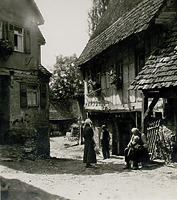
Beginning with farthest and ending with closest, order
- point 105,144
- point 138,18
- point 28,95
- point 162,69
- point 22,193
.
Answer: point 28,95 → point 105,144 → point 138,18 → point 162,69 → point 22,193

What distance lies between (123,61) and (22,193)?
8531mm

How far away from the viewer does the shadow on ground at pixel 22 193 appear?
5934 mm

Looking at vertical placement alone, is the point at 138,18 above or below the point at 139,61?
above

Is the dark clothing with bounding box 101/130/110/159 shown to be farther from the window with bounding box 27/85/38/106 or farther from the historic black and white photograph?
the window with bounding box 27/85/38/106

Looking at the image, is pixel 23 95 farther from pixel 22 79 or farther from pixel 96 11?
pixel 96 11

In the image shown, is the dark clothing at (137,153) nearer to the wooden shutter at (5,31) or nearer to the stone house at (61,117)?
the wooden shutter at (5,31)

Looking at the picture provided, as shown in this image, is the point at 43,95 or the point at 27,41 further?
the point at 43,95

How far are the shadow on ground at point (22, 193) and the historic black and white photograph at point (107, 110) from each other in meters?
0.03

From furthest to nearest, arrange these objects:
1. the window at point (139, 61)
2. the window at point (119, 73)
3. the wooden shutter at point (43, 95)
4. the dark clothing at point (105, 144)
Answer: the wooden shutter at point (43, 95)
the dark clothing at point (105, 144)
the window at point (119, 73)
the window at point (139, 61)

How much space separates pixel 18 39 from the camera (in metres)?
14.9

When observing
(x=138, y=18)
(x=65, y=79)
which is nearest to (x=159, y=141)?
(x=138, y=18)

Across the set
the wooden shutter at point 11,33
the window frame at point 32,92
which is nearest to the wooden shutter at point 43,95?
the window frame at point 32,92

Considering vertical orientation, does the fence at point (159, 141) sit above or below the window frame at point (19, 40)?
below

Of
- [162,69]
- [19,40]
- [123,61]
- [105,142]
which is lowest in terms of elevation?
[105,142]
